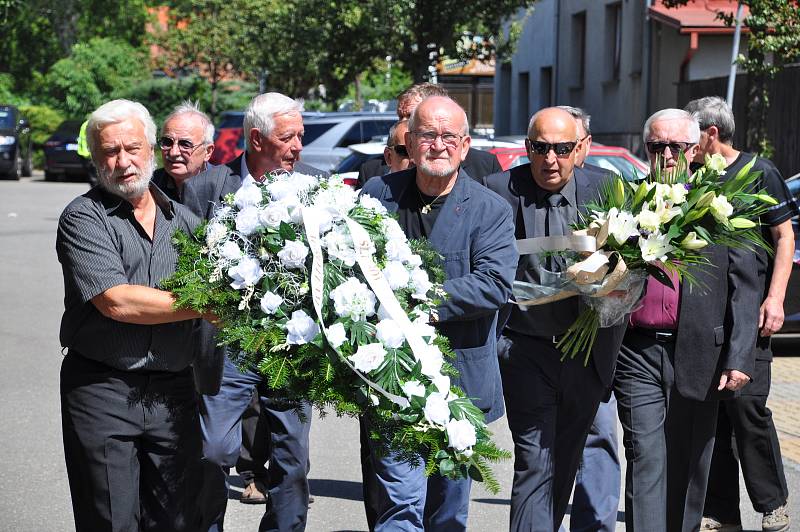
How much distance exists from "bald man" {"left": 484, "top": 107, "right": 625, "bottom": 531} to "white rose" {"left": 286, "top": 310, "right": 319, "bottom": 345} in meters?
1.52

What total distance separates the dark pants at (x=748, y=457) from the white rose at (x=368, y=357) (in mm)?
2849

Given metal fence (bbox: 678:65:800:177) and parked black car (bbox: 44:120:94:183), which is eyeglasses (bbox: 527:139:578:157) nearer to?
metal fence (bbox: 678:65:800:177)

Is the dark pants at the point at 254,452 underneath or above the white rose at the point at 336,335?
underneath

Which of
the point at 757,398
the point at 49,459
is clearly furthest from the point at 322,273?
the point at 49,459

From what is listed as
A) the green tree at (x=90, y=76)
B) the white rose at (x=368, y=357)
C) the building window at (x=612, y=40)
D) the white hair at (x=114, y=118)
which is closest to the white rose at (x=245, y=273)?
the white rose at (x=368, y=357)

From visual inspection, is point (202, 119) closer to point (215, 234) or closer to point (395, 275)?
point (215, 234)

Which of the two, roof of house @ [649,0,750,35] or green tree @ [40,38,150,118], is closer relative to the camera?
roof of house @ [649,0,750,35]

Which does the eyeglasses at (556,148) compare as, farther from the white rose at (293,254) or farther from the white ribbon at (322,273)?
the white rose at (293,254)

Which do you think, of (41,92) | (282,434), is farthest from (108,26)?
(282,434)

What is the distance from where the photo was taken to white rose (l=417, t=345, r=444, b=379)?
3.69 m

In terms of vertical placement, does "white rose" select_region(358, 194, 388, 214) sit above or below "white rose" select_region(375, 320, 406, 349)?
above

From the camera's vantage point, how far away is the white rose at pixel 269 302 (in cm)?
369

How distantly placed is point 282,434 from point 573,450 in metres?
1.30

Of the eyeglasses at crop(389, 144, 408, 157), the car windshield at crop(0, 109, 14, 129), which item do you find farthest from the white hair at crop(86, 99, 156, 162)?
the car windshield at crop(0, 109, 14, 129)
